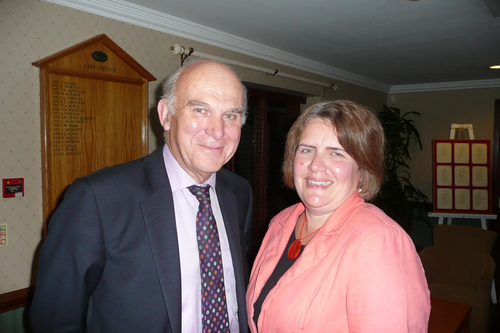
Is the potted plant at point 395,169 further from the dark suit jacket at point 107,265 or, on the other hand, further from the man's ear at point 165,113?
the dark suit jacket at point 107,265

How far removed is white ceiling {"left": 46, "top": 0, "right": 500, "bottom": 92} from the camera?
2623mm

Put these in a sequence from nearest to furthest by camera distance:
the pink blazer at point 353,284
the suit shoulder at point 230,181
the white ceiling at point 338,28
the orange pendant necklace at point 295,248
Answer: the pink blazer at point 353,284 → the orange pendant necklace at point 295,248 → the suit shoulder at point 230,181 → the white ceiling at point 338,28

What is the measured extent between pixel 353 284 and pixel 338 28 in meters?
2.67

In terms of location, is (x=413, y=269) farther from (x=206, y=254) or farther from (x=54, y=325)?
(x=54, y=325)

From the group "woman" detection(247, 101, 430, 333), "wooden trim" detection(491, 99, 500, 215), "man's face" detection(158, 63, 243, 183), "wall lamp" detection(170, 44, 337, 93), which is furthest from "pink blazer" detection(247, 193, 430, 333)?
"wooden trim" detection(491, 99, 500, 215)

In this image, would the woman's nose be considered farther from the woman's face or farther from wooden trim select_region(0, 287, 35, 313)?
wooden trim select_region(0, 287, 35, 313)

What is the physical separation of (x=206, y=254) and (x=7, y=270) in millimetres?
1707

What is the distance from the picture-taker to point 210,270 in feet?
4.04

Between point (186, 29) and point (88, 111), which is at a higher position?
point (186, 29)

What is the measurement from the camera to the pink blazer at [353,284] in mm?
1039

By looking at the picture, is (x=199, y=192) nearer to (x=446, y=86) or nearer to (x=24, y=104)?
(x=24, y=104)

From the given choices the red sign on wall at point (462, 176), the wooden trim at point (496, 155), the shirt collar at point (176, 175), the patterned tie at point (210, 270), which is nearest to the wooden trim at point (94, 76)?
the shirt collar at point (176, 175)

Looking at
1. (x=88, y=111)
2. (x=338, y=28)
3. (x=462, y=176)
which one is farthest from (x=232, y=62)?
(x=462, y=176)

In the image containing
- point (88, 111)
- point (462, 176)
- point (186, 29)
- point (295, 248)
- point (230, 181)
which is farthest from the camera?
point (462, 176)
